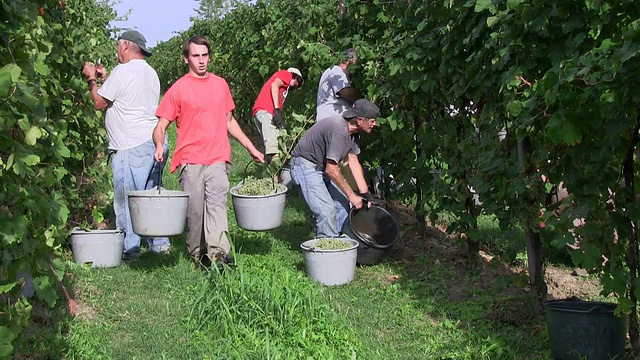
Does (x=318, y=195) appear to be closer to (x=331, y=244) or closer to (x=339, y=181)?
(x=339, y=181)

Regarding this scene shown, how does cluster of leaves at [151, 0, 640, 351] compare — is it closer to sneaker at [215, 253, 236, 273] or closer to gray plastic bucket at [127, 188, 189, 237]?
sneaker at [215, 253, 236, 273]

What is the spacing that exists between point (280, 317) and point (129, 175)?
2190mm

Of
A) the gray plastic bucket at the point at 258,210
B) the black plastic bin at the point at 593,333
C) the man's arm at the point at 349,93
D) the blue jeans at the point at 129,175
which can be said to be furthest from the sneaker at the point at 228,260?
the black plastic bin at the point at 593,333

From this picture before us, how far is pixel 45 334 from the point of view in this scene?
462cm

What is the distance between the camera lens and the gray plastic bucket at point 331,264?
19.6ft

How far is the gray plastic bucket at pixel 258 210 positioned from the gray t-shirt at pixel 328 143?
387mm

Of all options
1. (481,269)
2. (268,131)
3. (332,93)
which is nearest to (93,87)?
(332,93)

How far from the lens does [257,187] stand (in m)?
6.57

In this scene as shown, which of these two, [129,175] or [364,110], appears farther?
[129,175]

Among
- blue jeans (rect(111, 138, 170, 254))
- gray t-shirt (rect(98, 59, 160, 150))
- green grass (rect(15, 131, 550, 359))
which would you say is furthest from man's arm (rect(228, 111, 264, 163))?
green grass (rect(15, 131, 550, 359))

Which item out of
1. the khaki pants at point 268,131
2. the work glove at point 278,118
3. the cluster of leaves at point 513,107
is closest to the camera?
the cluster of leaves at point 513,107

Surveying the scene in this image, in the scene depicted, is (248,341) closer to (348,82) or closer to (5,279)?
(5,279)

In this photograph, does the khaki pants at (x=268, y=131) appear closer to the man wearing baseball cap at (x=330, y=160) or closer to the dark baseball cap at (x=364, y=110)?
the man wearing baseball cap at (x=330, y=160)

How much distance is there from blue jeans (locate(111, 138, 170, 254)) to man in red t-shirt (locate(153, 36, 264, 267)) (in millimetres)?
440
